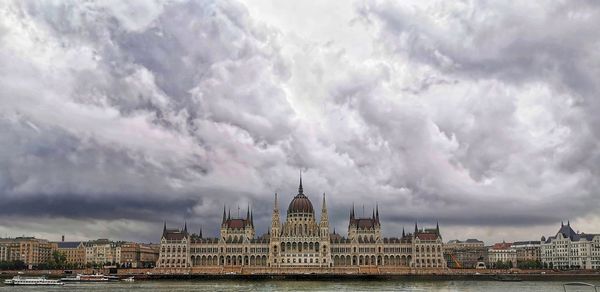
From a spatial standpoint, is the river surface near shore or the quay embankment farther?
the quay embankment

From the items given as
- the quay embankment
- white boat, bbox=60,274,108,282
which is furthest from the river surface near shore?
the quay embankment

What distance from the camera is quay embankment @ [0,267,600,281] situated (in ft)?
554

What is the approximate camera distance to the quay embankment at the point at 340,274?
6649 inches

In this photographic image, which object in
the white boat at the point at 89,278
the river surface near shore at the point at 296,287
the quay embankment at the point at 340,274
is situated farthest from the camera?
the quay embankment at the point at 340,274

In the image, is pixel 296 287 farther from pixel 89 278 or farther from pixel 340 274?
pixel 89 278

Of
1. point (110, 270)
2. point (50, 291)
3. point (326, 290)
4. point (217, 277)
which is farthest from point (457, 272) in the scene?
point (50, 291)

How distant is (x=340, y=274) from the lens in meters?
177

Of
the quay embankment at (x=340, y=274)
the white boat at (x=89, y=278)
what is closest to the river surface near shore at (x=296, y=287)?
the white boat at (x=89, y=278)

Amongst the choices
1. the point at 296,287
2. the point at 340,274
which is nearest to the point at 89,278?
the point at 296,287

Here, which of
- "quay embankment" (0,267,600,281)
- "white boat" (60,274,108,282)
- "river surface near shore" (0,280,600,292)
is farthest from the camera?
"quay embankment" (0,267,600,281)

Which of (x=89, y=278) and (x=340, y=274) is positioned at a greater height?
(x=89, y=278)

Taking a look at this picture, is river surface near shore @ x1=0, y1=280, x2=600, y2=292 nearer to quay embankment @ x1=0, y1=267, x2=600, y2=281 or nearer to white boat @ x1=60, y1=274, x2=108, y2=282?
white boat @ x1=60, y1=274, x2=108, y2=282

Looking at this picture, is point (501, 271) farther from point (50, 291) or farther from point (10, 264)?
point (10, 264)

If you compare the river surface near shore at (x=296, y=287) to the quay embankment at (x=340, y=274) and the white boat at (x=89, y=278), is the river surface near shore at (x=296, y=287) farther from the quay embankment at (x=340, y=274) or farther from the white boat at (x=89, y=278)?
the quay embankment at (x=340, y=274)
